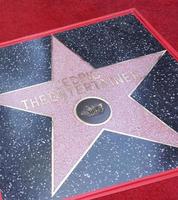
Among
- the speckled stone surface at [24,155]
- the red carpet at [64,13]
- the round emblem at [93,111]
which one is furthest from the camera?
the red carpet at [64,13]

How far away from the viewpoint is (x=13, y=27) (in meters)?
1.90

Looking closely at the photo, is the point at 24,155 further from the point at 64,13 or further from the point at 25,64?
the point at 64,13

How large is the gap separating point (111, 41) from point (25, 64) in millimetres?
382

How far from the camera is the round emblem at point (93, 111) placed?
143cm

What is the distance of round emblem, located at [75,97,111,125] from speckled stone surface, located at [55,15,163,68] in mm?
203

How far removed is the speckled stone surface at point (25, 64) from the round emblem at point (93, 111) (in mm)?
209

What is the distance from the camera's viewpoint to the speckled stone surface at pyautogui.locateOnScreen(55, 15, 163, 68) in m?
1.68

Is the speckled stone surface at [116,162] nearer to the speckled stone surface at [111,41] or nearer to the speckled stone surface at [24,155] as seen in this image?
the speckled stone surface at [24,155]

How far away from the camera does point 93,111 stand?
1456 millimetres

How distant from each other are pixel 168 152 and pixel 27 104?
0.54 m

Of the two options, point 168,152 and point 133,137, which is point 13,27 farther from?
point 168,152

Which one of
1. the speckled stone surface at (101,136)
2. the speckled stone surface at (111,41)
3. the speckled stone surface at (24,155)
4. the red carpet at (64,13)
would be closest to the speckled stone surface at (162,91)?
the speckled stone surface at (101,136)

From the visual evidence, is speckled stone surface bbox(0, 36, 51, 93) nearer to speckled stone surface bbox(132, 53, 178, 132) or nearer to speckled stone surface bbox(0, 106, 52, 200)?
speckled stone surface bbox(0, 106, 52, 200)

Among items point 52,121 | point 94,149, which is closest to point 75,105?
point 52,121
